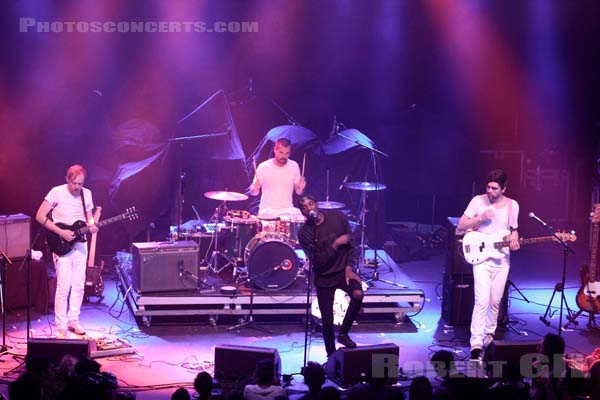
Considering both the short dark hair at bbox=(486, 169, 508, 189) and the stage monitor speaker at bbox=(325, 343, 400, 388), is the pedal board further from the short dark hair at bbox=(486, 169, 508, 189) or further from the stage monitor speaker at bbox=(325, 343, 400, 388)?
the short dark hair at bbox=(486, 169, 508, 189)

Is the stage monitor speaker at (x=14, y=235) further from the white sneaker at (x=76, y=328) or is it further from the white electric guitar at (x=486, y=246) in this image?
the white electric guitar at (x=486, y=246)

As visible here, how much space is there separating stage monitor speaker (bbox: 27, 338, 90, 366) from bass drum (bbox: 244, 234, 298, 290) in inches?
138

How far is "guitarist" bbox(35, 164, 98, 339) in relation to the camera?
1134 centimetres

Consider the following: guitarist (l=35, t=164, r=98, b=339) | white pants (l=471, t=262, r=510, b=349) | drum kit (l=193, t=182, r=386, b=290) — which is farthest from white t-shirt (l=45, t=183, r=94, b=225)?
white pants (l=471, t=262, r=510, b=349)

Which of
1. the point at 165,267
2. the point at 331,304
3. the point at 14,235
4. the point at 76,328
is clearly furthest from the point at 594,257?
the point at 14,235

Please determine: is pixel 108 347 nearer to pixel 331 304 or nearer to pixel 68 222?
pixel 68 222

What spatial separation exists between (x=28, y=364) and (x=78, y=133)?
9.10 meters

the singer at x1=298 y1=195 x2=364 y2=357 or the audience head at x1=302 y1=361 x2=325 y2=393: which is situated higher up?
the singer at x1=298 y1=195 x2=364 y2=357

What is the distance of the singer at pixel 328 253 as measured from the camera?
10492mm

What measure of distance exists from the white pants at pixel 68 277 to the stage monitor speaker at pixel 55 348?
1817 millimetres

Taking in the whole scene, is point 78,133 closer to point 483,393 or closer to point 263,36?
point 263,36

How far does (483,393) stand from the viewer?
25.5ft

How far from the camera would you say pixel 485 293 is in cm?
1145

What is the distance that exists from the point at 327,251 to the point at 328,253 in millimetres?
26
